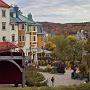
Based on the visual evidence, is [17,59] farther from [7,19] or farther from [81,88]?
[7,19]

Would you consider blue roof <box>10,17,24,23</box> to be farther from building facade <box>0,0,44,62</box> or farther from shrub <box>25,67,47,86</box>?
shrub <box>25,67,47,86</box>

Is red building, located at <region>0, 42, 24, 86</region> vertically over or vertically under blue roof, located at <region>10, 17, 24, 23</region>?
under

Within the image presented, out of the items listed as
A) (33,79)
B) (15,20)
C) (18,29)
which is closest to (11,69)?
(33,79)

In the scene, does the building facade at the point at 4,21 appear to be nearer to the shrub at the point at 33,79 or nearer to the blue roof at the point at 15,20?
the blue roof at the point at 15,20

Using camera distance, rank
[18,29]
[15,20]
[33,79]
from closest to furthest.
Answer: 1. [33,79]
2. [15,20]
3. [18,29]

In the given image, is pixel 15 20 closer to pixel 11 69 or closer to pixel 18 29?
pixel 18 29

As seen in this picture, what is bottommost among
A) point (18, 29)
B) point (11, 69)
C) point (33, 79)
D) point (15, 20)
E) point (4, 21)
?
point (33, 79)

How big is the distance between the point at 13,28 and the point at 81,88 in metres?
53.7

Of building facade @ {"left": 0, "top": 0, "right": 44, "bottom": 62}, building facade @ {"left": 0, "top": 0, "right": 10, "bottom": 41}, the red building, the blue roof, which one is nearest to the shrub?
the red building

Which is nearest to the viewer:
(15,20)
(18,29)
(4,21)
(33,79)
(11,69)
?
(11,69)

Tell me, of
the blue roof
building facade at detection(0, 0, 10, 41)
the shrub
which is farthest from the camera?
the blue roof

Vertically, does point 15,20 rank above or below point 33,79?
above

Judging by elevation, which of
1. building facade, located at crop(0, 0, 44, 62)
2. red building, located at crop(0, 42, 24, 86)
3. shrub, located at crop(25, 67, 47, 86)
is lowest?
shrub, located at crop(25, 67, 47, 86)

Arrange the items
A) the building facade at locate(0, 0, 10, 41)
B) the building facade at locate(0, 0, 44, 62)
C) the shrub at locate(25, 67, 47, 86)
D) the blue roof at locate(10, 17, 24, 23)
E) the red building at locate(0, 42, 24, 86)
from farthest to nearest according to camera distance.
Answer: the blue roof at locate(10, 17, 24, 23) → the building facade at locate(0, 0, 44, 62) → the building facade at locate(0, 0, 10, 41) → the shrub at locate(25, 67, 47, 86) → the red building at locate(0, 42, 24, 86)
